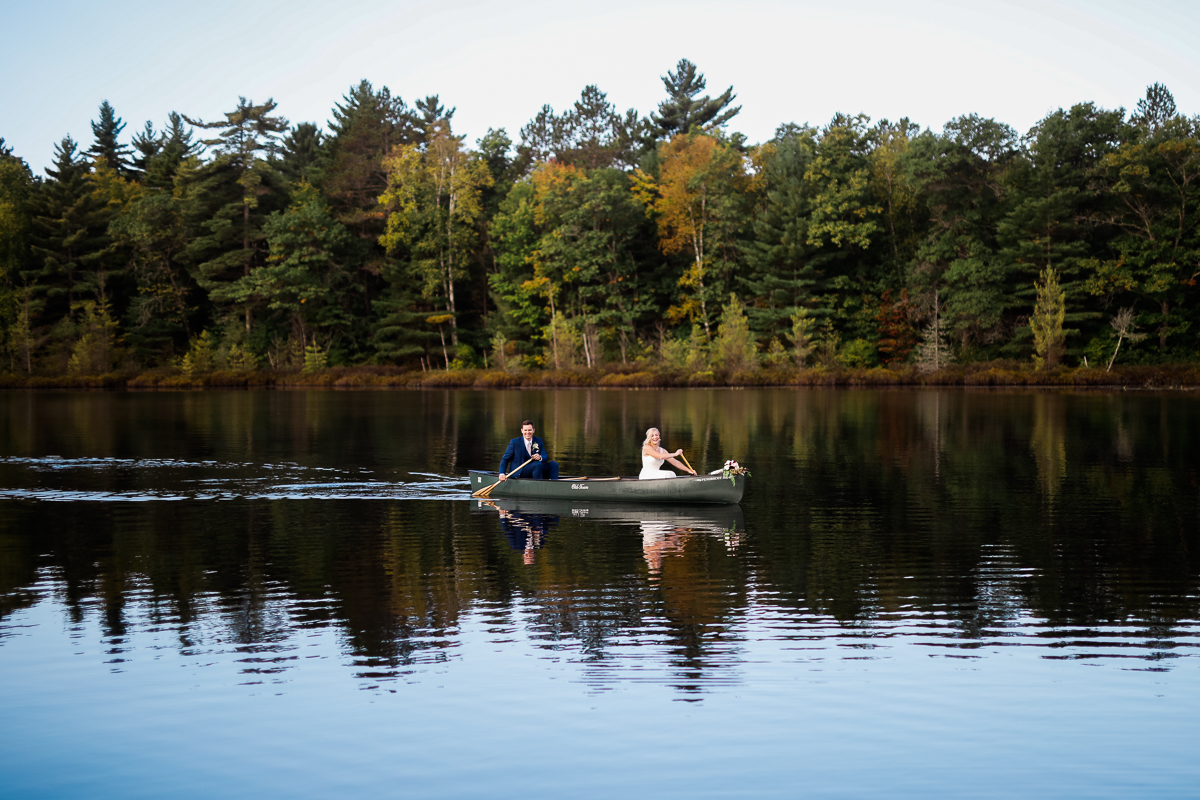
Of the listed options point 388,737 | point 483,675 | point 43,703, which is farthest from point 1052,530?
point 43,703

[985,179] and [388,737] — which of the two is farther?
[985,179]

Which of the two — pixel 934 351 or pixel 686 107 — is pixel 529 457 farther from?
pixel 686 107

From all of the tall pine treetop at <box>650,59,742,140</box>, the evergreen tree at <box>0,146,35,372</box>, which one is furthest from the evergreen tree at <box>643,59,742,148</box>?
the evergreen tree at <box>0,146,35,372</box>

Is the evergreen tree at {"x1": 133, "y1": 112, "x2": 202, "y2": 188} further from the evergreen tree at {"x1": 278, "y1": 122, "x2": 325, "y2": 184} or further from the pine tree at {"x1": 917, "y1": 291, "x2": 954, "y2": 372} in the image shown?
the pine tree at {"x1": 917, "y1": 291, "x2": 954, "y2": 372}

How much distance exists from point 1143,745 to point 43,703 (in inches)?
321

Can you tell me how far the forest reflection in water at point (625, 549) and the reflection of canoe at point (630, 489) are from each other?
1.05 ft

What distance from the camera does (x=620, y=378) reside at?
6375 cm

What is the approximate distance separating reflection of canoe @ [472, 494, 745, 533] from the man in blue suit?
529 mm

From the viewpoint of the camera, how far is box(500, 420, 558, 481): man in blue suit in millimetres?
19297

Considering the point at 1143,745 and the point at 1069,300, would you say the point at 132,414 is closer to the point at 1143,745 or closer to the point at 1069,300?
the point at 1143,745

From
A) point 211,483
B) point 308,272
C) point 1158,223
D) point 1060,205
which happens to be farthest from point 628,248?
point 211,483

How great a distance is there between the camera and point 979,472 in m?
22.3

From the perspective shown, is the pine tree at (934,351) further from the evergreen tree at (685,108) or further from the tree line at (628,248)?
the evergreen tree at (685,108)

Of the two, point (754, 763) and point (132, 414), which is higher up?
point (132, 414)
